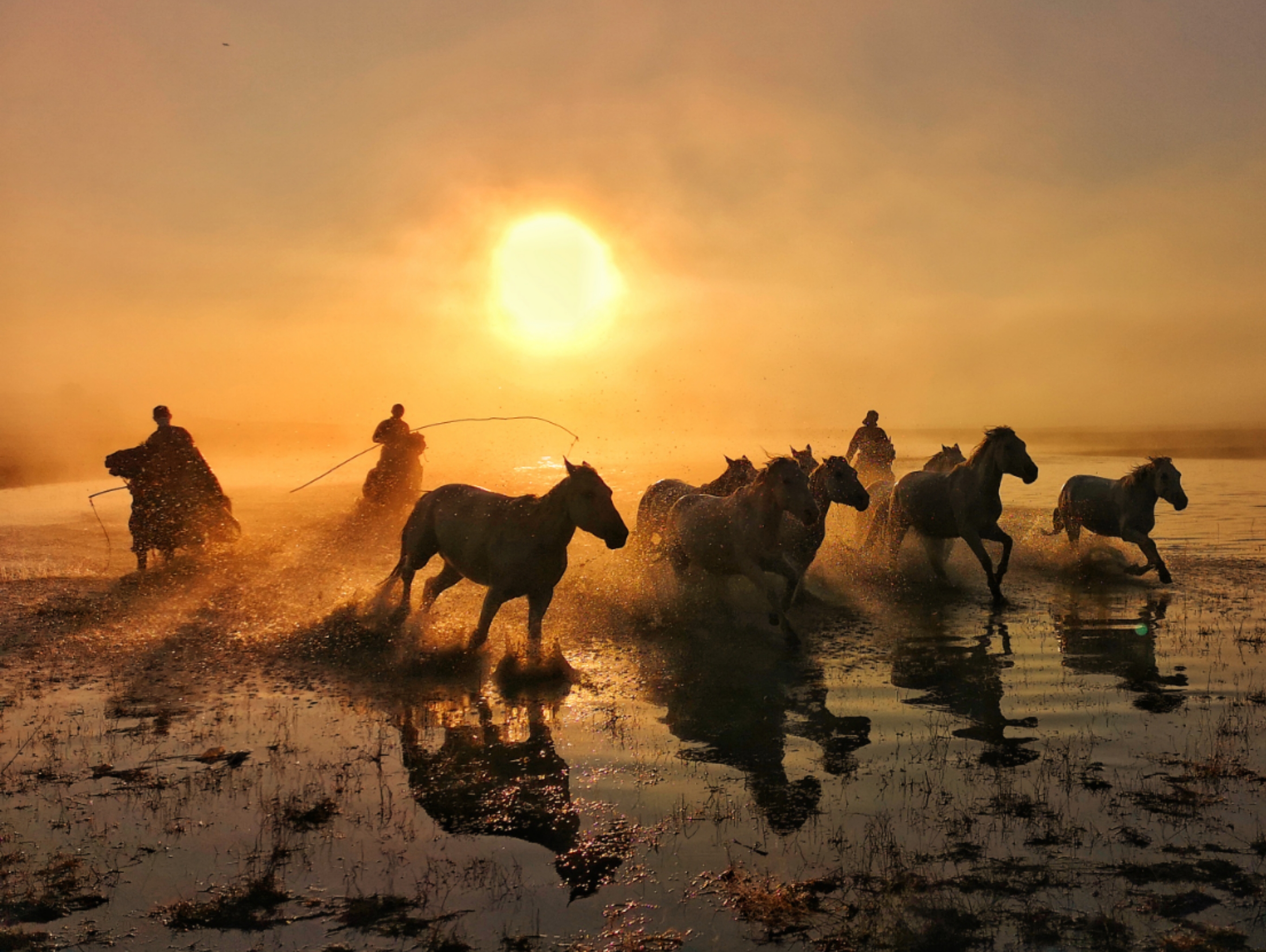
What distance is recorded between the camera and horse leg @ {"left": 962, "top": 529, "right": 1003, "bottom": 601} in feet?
38.8

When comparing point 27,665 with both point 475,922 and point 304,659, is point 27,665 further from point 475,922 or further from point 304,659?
point 475,922

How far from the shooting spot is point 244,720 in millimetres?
7391

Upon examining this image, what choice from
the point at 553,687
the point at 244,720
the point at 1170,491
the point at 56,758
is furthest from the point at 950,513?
the point at 56,758

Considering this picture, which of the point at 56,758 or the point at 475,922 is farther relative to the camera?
the point at 56,758

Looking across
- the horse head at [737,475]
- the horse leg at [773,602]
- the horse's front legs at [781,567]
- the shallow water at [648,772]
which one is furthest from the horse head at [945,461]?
the horse leg at [773,602]

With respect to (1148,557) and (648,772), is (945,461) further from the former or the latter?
(648,772)

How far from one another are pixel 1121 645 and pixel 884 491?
6.07m

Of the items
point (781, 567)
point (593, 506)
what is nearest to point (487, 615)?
point (593, 506)

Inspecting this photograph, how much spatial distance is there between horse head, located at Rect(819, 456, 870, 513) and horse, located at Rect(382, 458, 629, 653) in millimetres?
3712

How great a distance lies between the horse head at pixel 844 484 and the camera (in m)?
11.5

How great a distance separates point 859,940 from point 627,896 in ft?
3.69

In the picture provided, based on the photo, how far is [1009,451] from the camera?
40.9ft

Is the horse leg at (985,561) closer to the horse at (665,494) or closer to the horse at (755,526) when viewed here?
the horse at (755,526)

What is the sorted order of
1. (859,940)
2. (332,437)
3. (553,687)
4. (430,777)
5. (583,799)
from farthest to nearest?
(332,437), (553,687), (430,777), (583,799), (859,940)
